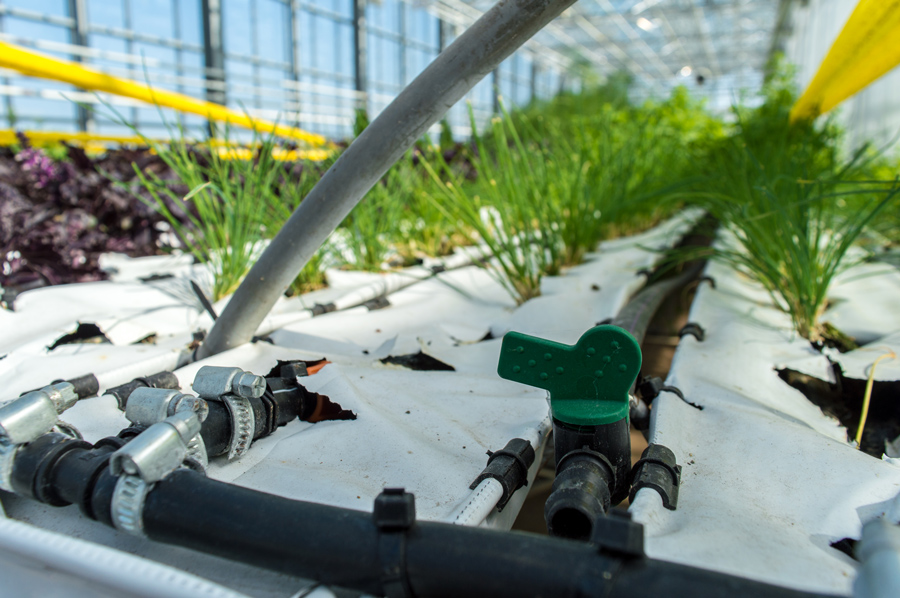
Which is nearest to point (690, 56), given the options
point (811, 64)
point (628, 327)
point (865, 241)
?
point (811, 64)

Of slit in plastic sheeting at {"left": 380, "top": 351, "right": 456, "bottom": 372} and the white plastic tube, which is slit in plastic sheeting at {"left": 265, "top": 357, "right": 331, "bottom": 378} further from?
the white plastic tube

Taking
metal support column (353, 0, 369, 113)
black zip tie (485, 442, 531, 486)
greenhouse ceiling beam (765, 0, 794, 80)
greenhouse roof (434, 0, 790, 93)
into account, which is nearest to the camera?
black zip tie (485, 442, 531, 486)

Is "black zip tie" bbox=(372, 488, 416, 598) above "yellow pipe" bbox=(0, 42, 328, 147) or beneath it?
beneath

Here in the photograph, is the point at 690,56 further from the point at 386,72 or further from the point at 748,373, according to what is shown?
the point at 748,373

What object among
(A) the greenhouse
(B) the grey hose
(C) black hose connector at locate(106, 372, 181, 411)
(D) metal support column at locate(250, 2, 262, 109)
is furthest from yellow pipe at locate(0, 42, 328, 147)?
(D) metal support column at locate(250, 2, 262, 109)

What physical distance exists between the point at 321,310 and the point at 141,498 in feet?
2.59

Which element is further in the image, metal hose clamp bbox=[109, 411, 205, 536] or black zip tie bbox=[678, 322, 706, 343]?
black zip tie bbox=[678, 322, 706, 343]

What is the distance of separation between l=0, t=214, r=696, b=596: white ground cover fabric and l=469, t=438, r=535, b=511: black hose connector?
3cm

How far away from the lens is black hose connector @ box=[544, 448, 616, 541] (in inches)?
19.4

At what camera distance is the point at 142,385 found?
2.55 feet

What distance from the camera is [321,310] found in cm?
124

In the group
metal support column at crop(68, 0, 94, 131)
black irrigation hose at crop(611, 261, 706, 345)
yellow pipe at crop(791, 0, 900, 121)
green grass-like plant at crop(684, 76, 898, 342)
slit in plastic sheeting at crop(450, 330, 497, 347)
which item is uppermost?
metal support column at crop(68, 0, 94, 131)

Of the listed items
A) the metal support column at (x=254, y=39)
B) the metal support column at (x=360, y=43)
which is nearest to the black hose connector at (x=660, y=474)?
the metal support column at (x=254, y=39)

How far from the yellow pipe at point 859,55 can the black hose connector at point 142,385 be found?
4.66ft
